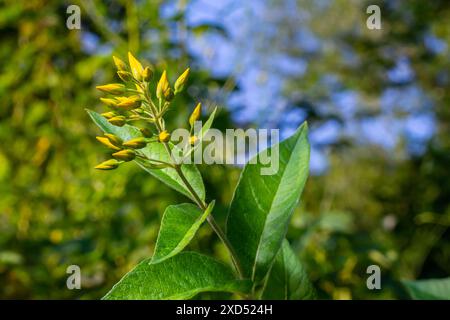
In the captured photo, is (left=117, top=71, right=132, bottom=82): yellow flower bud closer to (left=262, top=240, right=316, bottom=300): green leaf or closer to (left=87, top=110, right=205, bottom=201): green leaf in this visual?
(left=87, top=110, right=205, bottom=201): green leaf

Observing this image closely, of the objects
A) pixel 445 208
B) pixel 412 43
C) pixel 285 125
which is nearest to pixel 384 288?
pixel 285 125

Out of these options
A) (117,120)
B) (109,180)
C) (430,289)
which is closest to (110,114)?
(117,120)

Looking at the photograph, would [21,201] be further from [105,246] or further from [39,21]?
[39,21]

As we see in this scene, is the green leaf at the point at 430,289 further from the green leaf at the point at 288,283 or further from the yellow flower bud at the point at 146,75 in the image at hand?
the yellow flower bud at the point at 146,75

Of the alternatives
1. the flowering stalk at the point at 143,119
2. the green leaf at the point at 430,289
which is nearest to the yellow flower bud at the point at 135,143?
the flowering stalk at the point at 143,119

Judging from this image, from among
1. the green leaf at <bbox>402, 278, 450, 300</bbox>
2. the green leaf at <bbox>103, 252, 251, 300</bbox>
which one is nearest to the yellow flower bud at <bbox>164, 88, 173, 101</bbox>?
the green leaf at <bbox>103, 252, 251, 300</bbox>

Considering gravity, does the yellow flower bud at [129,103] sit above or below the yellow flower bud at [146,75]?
below
